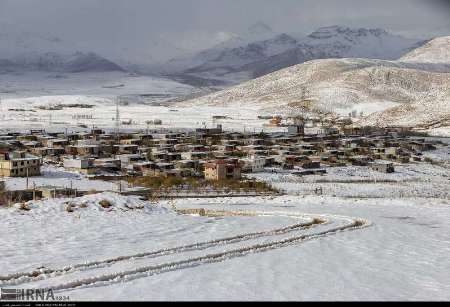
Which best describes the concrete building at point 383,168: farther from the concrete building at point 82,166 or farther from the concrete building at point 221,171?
the concrete building at point 82,166

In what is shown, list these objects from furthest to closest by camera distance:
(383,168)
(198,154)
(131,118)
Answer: (131,118)
(198,154)
(383,168)

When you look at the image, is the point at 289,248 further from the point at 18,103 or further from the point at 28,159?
the point at 18,103

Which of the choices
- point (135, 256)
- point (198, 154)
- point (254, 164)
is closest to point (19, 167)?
point (254, 164)

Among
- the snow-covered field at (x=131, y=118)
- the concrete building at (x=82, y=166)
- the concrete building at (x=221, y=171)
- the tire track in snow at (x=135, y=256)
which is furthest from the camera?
the snow-covered field at (x=131, y=118)

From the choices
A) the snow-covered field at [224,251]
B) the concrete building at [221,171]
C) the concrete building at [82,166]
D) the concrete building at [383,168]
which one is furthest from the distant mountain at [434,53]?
the snow-covered field at [224,251]

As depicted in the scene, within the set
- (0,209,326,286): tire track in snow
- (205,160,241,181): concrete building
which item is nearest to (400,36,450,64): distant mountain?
(205,160,241,181): concrete building

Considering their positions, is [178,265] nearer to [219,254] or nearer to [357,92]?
[219,254]
